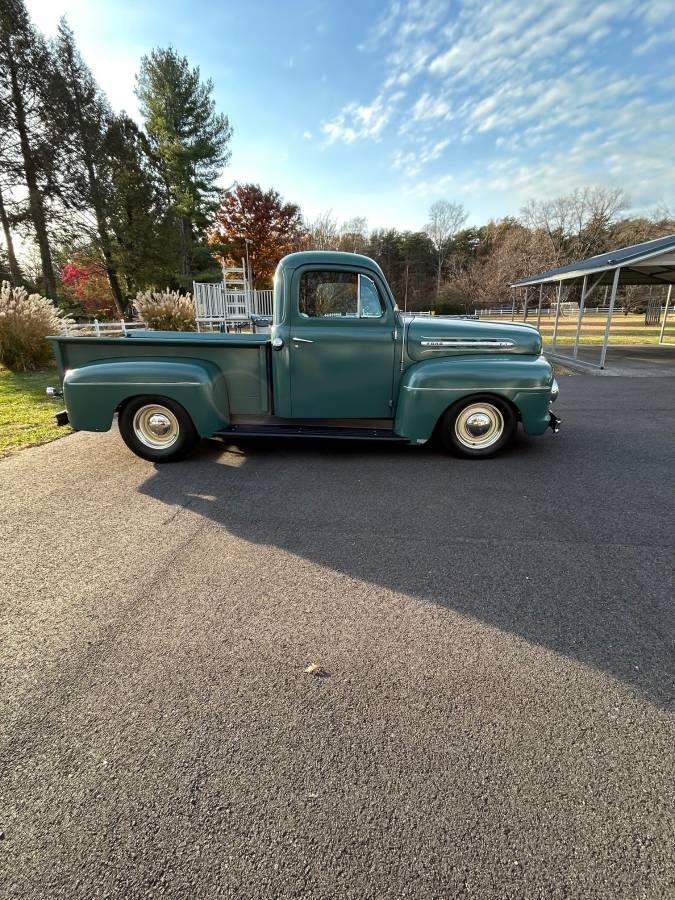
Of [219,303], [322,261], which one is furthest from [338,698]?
[219,303]

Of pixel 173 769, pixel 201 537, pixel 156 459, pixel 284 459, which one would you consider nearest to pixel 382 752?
pixel 173 769

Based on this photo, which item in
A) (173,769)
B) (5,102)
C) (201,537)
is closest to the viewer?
(173,769)

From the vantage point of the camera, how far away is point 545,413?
469cm

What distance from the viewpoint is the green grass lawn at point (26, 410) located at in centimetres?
570

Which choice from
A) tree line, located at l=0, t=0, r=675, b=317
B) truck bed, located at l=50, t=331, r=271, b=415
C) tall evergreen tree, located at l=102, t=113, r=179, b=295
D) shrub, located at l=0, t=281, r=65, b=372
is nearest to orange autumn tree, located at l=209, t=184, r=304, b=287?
tree line, located at l=0, t=0, r=675, b=317

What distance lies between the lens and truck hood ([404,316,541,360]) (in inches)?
182

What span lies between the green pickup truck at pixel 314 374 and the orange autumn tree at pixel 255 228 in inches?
1291

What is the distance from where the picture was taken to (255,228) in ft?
116

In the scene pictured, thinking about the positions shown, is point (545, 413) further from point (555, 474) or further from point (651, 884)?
point (651, 884)

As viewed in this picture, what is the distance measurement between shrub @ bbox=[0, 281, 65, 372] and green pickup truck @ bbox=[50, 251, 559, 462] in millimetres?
6689

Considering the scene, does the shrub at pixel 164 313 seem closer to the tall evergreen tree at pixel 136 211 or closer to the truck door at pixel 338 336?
the tall evergreen tree at pixel 136 211

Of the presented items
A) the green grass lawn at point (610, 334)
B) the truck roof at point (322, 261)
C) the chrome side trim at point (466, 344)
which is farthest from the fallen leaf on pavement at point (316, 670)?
the green grass lawn at point (610, 334)

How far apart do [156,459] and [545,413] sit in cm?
426

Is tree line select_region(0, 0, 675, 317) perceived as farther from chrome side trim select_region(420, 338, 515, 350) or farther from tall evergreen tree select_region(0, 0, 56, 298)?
chrome side trim select_region(420, 338, 515, 350)
